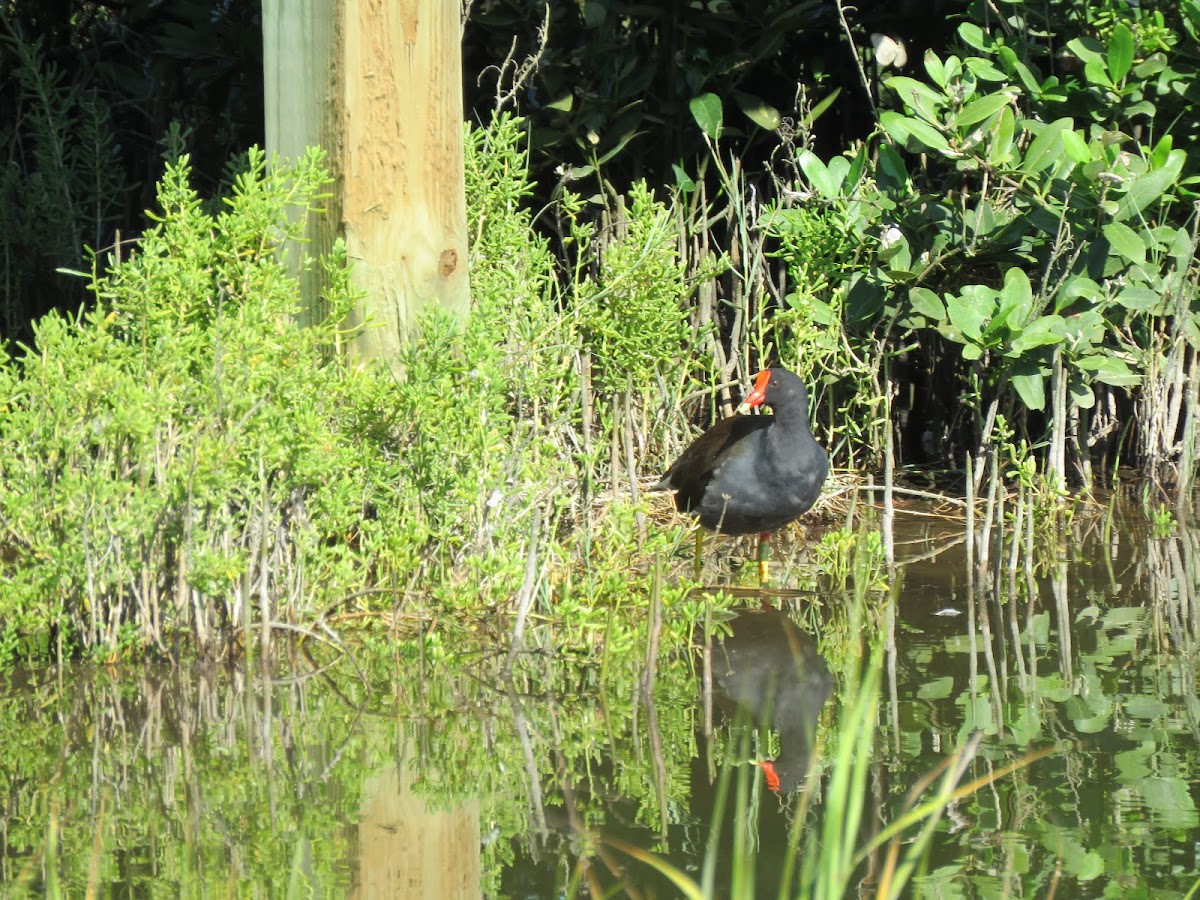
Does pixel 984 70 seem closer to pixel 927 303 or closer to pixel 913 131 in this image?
pixel 913 131

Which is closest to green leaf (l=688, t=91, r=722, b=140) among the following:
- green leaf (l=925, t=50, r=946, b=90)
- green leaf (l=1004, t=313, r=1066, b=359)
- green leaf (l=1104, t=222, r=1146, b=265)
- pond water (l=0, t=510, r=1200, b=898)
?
green leaf (l=925, t=50, r=946, b=90)

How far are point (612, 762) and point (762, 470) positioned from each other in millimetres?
2175

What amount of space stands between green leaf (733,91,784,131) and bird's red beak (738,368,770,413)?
56.1 inches

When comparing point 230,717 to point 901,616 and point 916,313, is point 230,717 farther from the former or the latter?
point 916,313

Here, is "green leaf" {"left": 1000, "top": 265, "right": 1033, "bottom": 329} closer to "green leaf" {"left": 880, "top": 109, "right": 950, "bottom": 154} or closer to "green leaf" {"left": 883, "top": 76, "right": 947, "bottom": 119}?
"green leaf" {"left": 880, "top": 109, "right": 950, "bottom": 154}

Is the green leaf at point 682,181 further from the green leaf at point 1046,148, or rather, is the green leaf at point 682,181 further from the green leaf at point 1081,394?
the green leaf at point 1081,394

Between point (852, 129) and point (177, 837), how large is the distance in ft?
16.8

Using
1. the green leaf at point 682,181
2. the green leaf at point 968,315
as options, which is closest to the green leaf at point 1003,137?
the green leaf at point 968,315

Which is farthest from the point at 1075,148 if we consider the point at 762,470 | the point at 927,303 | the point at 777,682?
the point at 777,682

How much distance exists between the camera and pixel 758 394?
5.67 meters

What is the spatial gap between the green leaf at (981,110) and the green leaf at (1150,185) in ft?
1.83

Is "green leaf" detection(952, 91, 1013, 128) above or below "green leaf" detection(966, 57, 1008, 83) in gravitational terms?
below

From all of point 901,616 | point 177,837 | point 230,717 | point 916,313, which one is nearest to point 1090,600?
point 901,616

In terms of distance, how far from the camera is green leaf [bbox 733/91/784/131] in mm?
6621
